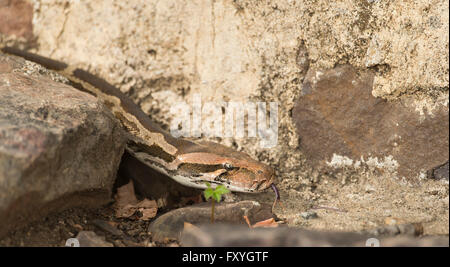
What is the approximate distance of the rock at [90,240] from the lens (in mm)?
2658

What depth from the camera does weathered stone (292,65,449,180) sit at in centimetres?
331

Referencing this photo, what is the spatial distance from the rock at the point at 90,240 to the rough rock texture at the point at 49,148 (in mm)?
217

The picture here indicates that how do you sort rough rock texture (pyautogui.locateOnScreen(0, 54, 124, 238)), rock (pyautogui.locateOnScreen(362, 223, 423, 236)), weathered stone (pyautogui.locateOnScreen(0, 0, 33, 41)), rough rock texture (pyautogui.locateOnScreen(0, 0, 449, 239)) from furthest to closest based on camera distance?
weathered stone (pyautogui.locateOnScreen(0, 0, 33, 41)) < rough rock texture (pyautogui.locateOnScreen(0, 0, 449, 239)) < rock (pyautogui.locateOnScreen(362, 223, 423, 236)) < rough rock texture (pyautogui.locateOnScreen(0, 54, 124, 238))

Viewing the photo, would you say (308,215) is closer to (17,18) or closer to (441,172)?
(441,172)

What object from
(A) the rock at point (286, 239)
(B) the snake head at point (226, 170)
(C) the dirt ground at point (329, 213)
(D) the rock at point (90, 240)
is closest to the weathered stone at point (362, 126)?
(C) the dirt ground at point (329, 213)

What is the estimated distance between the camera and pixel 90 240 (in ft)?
8.81

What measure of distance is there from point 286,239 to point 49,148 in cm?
138

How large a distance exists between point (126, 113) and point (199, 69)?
2.38 feet

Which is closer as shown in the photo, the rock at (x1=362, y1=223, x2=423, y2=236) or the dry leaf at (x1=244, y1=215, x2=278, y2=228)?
the rock at (x1=362, y1=223, x2=423, y2=236)

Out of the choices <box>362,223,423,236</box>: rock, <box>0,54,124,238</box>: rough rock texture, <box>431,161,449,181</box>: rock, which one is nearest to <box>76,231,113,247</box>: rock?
<box>0,54,124,238</box>: rough rock texture

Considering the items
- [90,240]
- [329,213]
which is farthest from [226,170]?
[90,240]

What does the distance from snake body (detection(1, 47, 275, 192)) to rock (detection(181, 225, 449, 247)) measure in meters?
0.75

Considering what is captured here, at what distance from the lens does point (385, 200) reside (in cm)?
324

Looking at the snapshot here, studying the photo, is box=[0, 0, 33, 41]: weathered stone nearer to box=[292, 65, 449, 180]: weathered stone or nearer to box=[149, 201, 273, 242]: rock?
box=[149, 201, 273, 242]: rock
